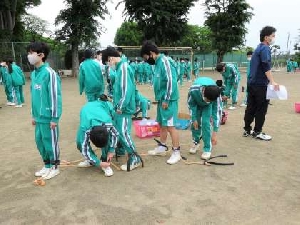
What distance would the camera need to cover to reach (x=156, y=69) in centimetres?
521

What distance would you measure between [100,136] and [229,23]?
3444cm

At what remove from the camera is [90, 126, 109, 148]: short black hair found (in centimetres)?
436

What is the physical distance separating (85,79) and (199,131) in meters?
2.56

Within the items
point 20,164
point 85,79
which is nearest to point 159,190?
point 20,164

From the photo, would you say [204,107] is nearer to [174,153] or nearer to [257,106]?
[174,153]

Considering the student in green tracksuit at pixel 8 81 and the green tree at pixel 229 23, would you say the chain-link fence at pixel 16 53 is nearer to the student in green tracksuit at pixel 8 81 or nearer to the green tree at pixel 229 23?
the student in green tracksuit at pixel 8 81

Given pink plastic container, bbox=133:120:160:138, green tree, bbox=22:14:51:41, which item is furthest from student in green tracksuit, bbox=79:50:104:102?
green tree, bbox=22:14:51:41

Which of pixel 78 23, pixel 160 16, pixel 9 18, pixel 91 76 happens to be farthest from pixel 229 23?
pixel 91 76

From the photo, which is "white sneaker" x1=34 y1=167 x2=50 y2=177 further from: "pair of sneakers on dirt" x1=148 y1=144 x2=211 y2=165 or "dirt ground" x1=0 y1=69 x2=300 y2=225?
"pair of sneakers on dirt" x1=148 y1=144 x2=211 y2=165

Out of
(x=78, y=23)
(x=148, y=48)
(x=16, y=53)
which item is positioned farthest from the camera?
(x=78, y=23)

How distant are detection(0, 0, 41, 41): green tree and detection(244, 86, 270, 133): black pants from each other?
2376cm

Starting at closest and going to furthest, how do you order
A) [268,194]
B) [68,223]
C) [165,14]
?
[68,223] → [268,194] → [165,14]

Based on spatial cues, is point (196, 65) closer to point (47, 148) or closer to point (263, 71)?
point (263, 71)

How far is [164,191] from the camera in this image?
4289 millimetres
